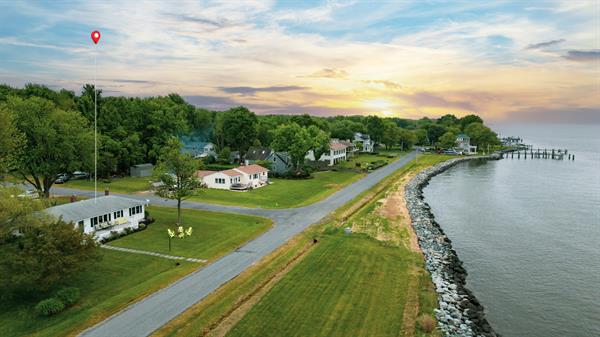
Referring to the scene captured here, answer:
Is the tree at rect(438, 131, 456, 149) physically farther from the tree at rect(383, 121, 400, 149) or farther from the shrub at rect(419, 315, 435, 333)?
the shrub at rect(419, 315, 435, 333)

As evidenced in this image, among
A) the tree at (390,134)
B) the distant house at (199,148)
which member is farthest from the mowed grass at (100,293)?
the tree at (390,134)

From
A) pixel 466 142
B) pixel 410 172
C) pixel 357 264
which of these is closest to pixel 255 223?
pixel 357 264

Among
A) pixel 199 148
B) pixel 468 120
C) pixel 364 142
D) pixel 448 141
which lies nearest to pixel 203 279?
pixel 199 148

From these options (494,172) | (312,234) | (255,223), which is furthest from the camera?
(494,172)

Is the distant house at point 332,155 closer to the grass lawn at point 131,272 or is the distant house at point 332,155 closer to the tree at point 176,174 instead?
the grass lawn at point 131,272

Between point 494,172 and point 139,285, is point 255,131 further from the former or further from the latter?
point 139,285

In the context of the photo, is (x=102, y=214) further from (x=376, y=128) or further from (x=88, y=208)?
(x=376, y=128)
